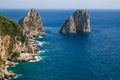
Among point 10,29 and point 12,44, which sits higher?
point 10,29

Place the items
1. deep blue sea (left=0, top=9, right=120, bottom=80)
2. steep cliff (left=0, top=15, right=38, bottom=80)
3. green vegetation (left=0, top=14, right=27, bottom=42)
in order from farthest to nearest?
green vegetation (left=0, top=14, right=27, bottom=42)
steep cliff (left=0, top=15, right=38, bottom=80)
deep blue sea (left=0, top=9, right=120, bottom=80)

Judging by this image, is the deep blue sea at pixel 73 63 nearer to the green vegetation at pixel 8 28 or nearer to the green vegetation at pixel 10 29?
the green vegetation at pixel 10 29

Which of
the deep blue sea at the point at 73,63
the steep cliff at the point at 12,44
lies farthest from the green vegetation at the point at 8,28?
the deep blue sea at the point at 73,63

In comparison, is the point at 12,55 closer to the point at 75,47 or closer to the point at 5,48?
the point at 5,48

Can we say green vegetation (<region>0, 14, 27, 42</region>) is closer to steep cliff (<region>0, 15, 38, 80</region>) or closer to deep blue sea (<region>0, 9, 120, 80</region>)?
steep cliff (<region>0, 15, 38, 80</region>)

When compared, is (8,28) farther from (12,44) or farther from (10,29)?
(12,44)

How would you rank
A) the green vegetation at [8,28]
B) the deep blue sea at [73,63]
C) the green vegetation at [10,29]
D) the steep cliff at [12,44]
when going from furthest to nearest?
the green vegetation at [10,29] < the green vegetation at [8,28] < the steep cliff at [12,44] < the deep blue sea at [73,63]

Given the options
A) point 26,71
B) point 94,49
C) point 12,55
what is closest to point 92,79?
→ point 26,71

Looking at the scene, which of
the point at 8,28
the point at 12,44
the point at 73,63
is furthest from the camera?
the point at 8,28

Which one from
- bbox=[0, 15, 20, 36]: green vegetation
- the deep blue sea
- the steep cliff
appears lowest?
the deep blue sea

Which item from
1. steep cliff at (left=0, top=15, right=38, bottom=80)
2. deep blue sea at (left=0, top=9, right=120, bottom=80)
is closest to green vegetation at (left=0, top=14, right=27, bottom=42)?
steep cliff at (left=0, top=15, right=38, bottom=80)

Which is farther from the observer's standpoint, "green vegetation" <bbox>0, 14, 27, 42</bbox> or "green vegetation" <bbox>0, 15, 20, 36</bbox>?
"green vegetation" <bbox>0, 14, 27, 42</bbox>

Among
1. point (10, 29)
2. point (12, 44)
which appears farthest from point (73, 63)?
point (10, 29)
